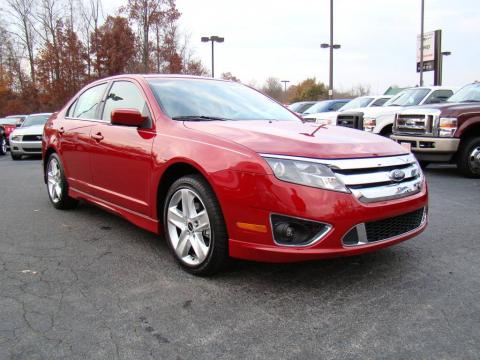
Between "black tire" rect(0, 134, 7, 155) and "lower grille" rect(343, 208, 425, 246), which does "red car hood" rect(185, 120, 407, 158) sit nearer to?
"lower grille" rect(343, 208, 425, 246)

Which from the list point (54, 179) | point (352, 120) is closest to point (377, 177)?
point (54, 179)

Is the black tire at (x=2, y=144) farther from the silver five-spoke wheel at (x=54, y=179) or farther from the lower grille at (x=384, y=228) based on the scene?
the lower grille at (x=384, y=228)

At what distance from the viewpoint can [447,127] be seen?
322 inches

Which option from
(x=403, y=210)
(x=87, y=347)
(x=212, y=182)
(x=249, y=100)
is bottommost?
(x=87, y=347)

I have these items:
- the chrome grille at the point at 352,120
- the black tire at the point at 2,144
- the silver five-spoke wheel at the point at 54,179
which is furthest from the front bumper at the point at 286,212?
the black tire at the point at 2,144

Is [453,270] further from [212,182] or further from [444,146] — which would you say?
[444,146]

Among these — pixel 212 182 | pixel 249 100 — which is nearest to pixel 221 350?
pixel 212 182

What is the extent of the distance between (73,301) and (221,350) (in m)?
1.17

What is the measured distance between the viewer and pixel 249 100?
457cm

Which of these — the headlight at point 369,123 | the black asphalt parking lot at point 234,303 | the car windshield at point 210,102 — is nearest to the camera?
the black asphalt parking lot at point 234,303

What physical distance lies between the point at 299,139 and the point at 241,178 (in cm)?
A: 50

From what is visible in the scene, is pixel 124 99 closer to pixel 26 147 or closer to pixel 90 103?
pixel 90 103

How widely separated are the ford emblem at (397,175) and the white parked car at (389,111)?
303 inches

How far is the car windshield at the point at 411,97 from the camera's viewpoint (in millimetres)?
11484
